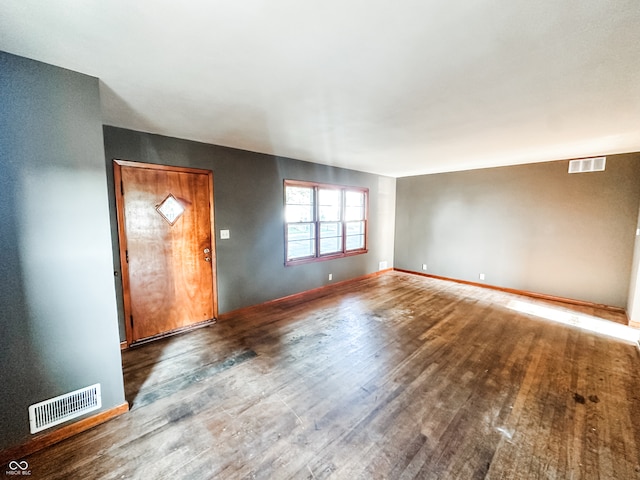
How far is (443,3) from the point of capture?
1124 millimetres

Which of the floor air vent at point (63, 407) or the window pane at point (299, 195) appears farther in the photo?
the window pane at point (299, 195)

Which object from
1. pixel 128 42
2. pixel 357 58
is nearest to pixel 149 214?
pixel 128 42

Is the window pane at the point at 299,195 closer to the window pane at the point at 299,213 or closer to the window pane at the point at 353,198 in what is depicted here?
the window pane at the point at 299,213

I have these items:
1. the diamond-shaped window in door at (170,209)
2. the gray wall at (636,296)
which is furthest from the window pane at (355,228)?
the gray wall at (636,296)

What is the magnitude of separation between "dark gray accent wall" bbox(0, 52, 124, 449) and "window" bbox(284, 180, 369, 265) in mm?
2841

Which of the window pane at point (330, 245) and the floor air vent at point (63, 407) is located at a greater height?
the window pane at point (330, 245)

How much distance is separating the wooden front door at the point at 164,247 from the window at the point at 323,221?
146 cm

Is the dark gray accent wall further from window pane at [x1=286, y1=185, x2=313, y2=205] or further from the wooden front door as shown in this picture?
window pane at [x1=286, y1=185, x2=313, y2=205]

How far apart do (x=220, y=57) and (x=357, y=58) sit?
2.81 ft

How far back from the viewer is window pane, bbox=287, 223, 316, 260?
462 centimetres

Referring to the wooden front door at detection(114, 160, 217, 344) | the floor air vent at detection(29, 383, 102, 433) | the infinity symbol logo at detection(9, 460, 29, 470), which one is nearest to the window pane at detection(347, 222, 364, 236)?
the wooden front door at detection(114, 160, 217, 344)

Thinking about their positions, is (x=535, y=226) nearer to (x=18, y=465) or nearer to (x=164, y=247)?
(x=164, y=247)

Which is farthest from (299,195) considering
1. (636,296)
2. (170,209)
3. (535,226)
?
(636,296)

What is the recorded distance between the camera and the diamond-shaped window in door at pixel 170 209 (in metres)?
3.10
